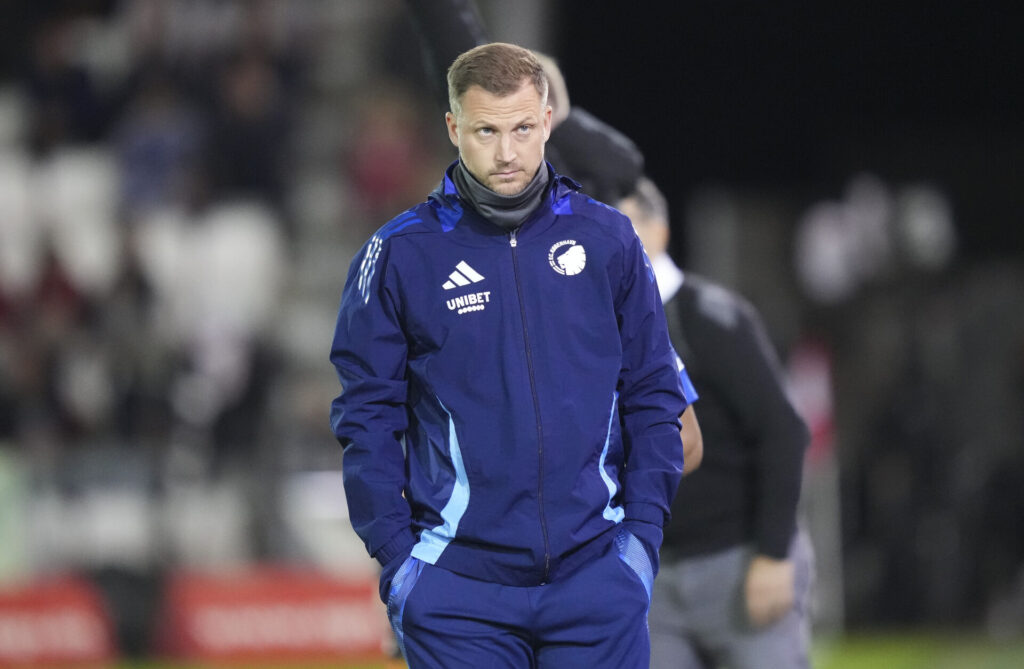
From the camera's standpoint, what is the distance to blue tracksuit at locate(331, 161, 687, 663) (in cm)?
317

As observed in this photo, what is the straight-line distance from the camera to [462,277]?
3250 millimetres

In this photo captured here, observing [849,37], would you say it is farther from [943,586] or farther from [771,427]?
[771,427]

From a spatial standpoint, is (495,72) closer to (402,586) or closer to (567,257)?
(567,257)

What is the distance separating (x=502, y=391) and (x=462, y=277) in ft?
0.83

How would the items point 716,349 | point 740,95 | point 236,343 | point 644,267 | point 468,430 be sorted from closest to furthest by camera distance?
1. point 468,430
2. point 644,267
3. point 716,349
4. point 236,343
5. point 740,95

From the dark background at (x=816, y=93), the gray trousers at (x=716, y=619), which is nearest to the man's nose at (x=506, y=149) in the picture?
the gray trousers at (x=716, y=619)

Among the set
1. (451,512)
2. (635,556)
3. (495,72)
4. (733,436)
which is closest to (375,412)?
(451,512)

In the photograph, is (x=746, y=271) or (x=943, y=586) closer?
(x=943, y=586)

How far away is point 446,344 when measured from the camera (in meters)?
3.24

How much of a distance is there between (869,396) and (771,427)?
945cm

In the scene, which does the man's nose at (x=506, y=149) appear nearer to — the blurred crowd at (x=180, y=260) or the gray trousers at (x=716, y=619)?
the gray trousers at (x=716, y=619)

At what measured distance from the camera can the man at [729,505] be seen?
452 cm

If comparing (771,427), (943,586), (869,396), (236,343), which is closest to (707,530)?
(771,427)

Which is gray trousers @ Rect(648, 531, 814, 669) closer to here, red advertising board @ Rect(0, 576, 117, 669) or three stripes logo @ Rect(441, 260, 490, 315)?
three stripes logo @ Rect(441, 260, 490, 315)
